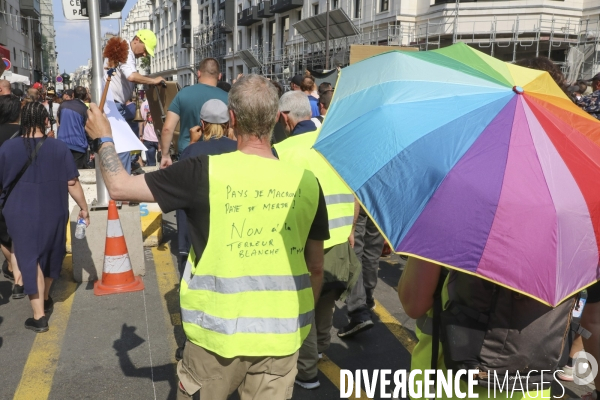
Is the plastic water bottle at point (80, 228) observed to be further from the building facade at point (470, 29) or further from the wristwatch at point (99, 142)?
the building facade at point (470, 29)

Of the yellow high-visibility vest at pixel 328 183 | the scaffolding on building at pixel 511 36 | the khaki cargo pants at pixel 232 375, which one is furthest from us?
the scaffolding on building at pixel 511 36

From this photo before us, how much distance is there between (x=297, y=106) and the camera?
388cm

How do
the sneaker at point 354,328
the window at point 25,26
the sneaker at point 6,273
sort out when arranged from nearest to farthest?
1. the sneaker at point 354,328
2. the sneaker at point 6,273
3. the window at point 25,26

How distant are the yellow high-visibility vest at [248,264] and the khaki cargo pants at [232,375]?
7cm

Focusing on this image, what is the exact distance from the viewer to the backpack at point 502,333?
1826 millimetres

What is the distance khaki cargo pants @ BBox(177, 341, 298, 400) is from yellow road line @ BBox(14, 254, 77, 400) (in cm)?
178

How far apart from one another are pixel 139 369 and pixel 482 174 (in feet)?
10.1

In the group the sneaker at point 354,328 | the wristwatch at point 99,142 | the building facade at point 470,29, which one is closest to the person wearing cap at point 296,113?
the sneaker at point 354,328

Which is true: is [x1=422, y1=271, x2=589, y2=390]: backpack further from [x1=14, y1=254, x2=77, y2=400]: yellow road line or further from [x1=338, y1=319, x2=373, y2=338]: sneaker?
[x1=14, y1=254, x2=77, y2=400]: yellow road line

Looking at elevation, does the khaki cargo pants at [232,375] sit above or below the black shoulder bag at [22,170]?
below

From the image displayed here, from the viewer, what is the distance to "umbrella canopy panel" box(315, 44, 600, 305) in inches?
60.5

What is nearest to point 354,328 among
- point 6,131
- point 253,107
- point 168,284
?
point 168,284

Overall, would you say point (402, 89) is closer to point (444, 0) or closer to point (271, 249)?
point (271, 249)

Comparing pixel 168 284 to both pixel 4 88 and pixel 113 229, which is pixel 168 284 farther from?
pixel 4 88
